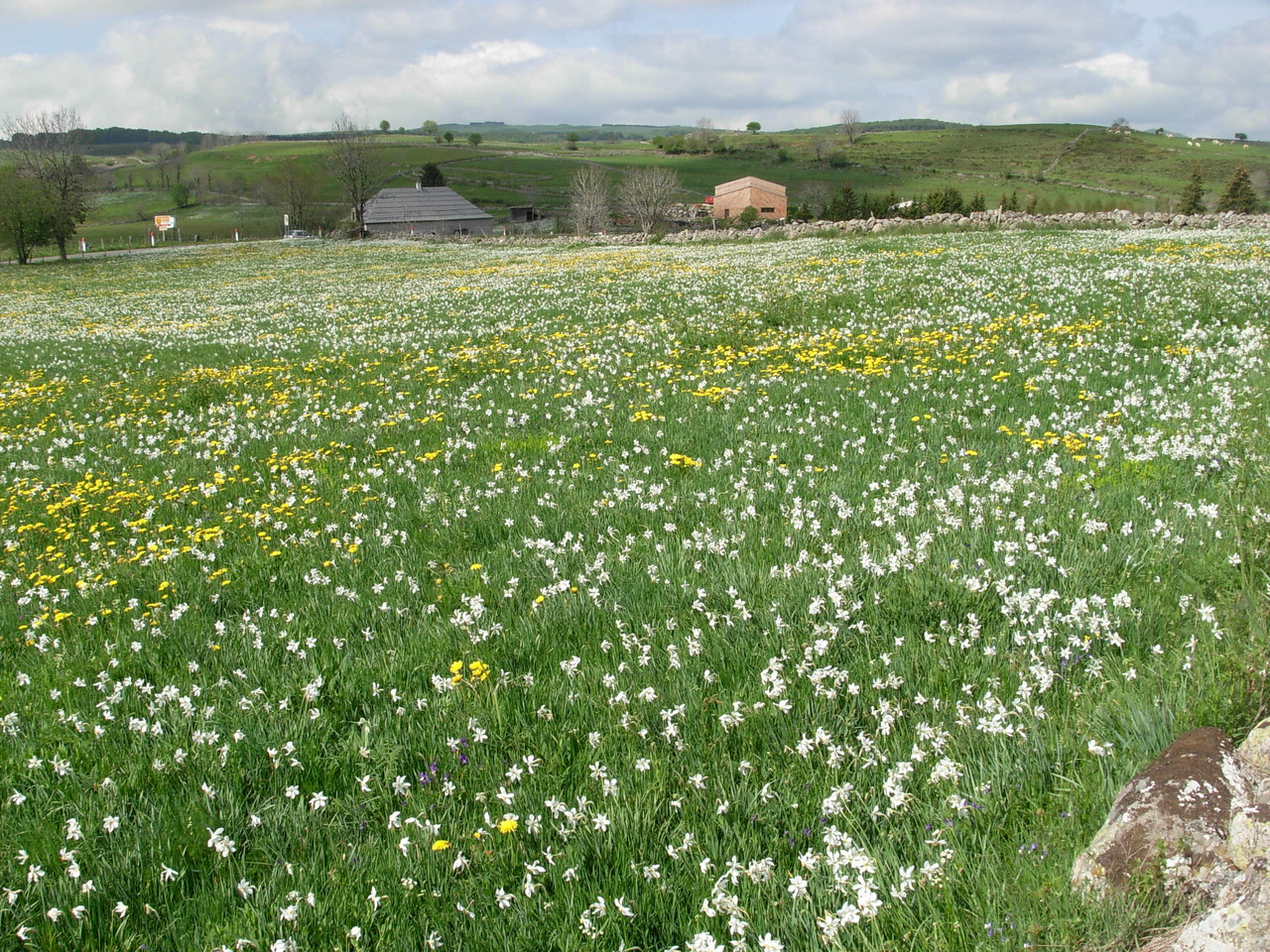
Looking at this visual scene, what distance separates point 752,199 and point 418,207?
57245 mm

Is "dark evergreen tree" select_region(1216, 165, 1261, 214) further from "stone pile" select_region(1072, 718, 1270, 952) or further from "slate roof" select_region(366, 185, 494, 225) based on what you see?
"slate roof" select_region(366, 185, 494, 225)

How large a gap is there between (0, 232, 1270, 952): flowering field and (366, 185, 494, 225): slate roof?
105 metres

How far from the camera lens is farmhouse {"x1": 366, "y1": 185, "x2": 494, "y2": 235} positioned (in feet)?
348

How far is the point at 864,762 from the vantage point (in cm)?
325

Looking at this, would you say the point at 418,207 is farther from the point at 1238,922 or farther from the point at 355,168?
the point at 1238,922

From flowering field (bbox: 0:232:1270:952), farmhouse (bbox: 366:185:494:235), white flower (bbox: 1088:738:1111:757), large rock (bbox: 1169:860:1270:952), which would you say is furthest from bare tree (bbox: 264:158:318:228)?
large rock (bbox: 1169:860:1270:952)

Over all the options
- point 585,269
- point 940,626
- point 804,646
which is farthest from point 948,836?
point 585,269

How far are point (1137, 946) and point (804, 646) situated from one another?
6.56ft

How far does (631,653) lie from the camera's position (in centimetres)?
431

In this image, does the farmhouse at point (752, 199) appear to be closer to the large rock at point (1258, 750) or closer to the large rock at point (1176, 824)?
the large rock at point (1258, 750)

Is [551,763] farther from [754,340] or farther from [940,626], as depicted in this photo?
[754,340]

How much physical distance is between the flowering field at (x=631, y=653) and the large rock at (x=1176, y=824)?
151mm

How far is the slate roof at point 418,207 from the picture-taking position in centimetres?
10781

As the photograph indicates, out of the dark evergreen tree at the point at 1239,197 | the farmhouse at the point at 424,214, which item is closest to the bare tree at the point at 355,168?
the farmhouse at the point at 424,214
